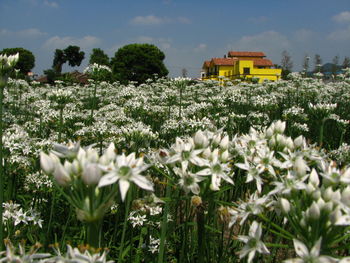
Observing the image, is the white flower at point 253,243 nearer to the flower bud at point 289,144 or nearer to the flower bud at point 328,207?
the flower bud at point 328,207

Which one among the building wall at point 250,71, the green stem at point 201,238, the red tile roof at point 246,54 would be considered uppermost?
the red tile roof at point 246,54

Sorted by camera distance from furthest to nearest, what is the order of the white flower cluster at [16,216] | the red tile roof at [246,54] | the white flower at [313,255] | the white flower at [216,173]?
1. the red tile roof at [246,54]
2. the white flower cluster at [16,216]
3. the white flower at [216,173]
4. the white flower at [313,255]

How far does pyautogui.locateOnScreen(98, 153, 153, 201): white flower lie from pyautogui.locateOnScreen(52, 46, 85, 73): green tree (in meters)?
70.2

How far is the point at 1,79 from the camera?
9.52 ft

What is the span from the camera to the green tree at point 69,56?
68750 mm

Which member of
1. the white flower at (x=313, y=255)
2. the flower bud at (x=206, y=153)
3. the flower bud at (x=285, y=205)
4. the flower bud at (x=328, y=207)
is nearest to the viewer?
the white flower at (x=313, y=255)

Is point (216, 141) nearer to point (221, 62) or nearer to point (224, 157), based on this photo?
point (224, 157)

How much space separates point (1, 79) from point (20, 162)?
137cm

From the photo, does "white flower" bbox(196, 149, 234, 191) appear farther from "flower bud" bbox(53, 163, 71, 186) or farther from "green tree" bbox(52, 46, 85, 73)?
"green tree" bbox(52, 46, 85, 73)

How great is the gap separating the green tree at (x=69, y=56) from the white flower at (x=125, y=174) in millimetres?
70154

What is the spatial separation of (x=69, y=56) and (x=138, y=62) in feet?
103

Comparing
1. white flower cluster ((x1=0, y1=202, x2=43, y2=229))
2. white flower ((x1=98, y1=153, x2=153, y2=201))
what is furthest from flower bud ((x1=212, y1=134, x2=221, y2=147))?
white flower cluster ((x1=0, y1=202, x2=43, y2=229))

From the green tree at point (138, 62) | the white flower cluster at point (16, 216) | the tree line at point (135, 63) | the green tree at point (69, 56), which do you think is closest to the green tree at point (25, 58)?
the tree line at point (135, 63)

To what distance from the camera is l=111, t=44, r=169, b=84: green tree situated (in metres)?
47.7
